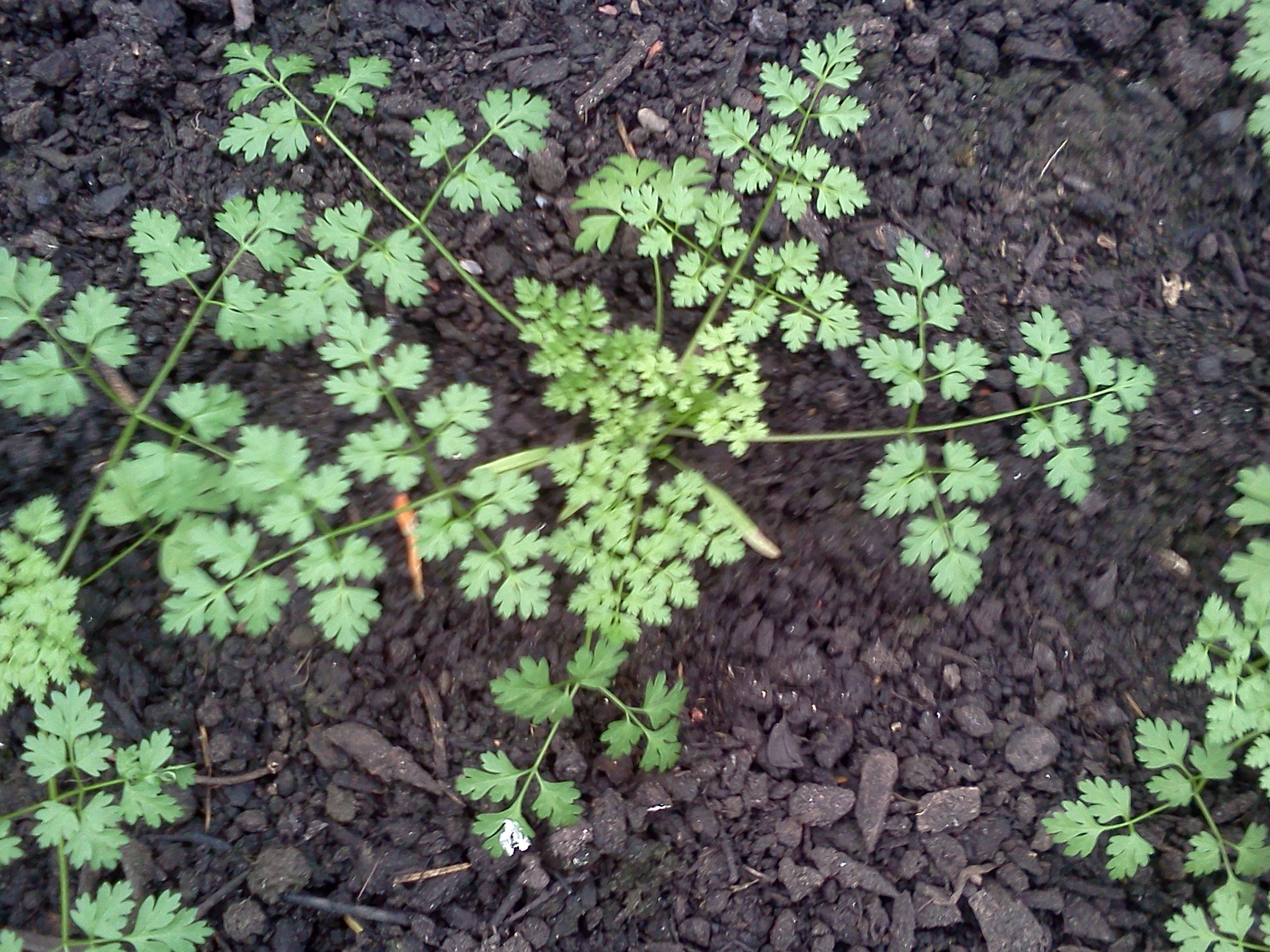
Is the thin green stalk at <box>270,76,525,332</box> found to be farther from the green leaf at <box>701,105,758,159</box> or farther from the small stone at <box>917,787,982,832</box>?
the small stone at <box>917,787,982,832</box>

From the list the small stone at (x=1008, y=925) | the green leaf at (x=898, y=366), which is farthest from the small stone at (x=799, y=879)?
the green leaf at (x=898, y=366)

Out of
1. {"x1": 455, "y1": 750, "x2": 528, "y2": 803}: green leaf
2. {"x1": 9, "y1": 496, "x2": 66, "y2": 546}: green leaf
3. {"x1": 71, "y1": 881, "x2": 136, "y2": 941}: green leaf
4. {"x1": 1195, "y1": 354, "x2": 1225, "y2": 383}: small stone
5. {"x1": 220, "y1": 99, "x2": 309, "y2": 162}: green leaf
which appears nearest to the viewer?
{"x1": 71, "y1": 881, "x2": 136, "y2": 941}: green leaf

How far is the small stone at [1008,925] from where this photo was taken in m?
2.40

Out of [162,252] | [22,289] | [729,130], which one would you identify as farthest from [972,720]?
[22,289]

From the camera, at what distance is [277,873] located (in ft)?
7.69

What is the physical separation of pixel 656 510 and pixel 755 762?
78 cm

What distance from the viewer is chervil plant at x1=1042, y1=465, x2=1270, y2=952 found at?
2.31 metres

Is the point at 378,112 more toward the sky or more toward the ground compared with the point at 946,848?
more toward the sky

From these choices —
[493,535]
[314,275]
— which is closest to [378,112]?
[314,275]

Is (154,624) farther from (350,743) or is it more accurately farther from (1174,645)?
(1174,645)

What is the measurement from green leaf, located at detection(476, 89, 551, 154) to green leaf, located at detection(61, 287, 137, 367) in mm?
988

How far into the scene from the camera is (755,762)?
2553 mm

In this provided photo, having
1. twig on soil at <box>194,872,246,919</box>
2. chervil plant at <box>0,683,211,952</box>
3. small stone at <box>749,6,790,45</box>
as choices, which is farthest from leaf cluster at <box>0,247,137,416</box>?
small stone at <box>749,6,790,45</box>

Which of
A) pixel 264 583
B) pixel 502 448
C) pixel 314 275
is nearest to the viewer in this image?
pixel 264 583
